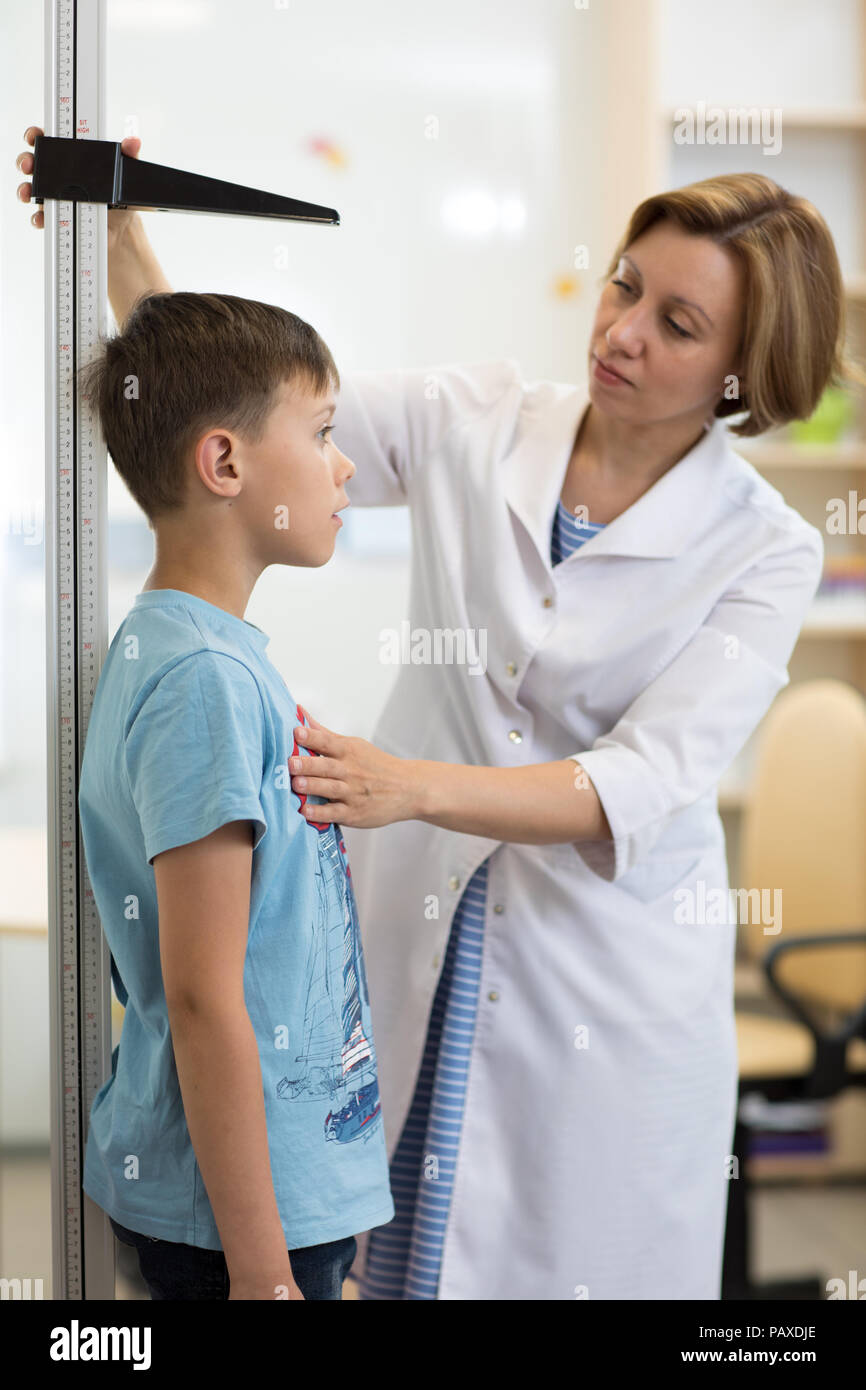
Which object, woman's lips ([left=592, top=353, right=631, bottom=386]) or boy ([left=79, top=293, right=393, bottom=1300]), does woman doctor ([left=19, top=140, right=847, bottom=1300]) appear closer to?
woman's lips ([left=592, top=353, right=631, bottom=386])

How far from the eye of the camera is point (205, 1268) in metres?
0.86

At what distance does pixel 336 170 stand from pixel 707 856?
1369 millimetres

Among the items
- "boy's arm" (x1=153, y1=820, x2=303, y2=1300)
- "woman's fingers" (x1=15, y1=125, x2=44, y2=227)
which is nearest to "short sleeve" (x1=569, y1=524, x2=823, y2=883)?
"boy's arm" (x1=153, y1=820, x2=303, y2=1300)

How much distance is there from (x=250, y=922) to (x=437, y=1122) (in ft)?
1.34

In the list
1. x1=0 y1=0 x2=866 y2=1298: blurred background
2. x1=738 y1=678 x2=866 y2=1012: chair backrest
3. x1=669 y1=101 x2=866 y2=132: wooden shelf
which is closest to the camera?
x1=0 y1=0 x2=866 y2=1298: blurred background

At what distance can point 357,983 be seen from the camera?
944 millimetres

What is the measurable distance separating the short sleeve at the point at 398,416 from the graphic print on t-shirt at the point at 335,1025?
0.42m

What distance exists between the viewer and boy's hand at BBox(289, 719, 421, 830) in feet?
2.85

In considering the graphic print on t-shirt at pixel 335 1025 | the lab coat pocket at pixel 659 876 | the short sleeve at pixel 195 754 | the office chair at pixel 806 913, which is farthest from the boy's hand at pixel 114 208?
the office chair at pixel 806 913

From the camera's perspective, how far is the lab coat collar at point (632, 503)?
1.14 meters

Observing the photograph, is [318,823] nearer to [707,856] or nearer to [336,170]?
[707,856]

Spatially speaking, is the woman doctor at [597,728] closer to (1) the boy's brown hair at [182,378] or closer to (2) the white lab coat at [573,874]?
(2) the white lab coat at [573,874]

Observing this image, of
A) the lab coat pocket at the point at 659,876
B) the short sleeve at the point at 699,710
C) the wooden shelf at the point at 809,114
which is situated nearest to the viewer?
the short sleeve at the point at 699,710

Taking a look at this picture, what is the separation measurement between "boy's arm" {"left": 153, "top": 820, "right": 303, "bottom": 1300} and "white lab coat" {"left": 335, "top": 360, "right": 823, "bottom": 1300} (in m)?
0.38
